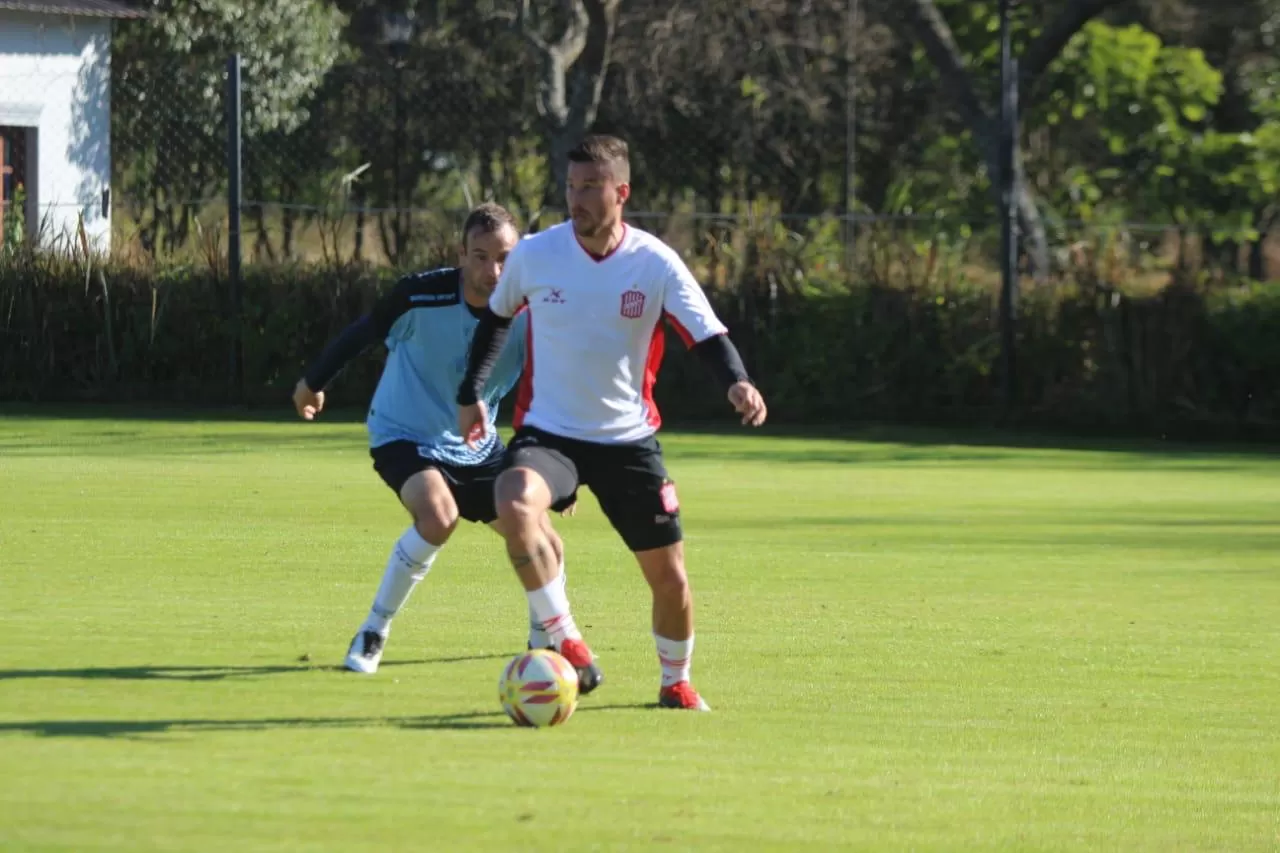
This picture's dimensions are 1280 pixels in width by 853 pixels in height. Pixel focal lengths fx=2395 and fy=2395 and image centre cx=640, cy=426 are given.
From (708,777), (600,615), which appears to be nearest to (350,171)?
(600,615)

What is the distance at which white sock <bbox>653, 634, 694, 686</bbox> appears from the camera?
24.8 feet

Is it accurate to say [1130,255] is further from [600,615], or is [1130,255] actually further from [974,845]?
[974,845]

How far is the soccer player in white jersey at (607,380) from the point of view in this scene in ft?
24.6

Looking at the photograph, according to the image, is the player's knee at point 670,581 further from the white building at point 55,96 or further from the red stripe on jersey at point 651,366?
the white building at point 55,96

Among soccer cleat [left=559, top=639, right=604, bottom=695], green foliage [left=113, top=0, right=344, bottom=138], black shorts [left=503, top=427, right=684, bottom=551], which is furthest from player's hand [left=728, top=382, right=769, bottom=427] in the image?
green foliage [left=113, top=0, right=344, bottom=138]

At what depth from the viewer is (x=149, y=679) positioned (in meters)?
7.84

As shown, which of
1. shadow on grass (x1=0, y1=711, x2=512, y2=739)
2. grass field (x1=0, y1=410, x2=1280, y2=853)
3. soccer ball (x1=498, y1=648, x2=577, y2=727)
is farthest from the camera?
soccer ball (x1=498, y1=648, x2=577, y2=727)

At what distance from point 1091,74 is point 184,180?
1295 cm

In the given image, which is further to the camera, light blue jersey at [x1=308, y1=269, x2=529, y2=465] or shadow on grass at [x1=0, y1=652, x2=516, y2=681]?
light blue jersey at [x1=308, y1=269, x2=529, y2=465]

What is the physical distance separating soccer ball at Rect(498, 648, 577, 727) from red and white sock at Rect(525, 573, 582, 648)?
0.46 m

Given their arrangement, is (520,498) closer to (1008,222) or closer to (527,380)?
(527,380)

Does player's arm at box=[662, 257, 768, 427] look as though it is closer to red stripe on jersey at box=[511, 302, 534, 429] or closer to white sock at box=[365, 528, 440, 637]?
red stripe on jersey at box=[511, 302, 534, 429]

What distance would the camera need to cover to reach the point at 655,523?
7.55m

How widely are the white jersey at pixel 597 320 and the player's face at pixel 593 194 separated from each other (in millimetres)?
154
